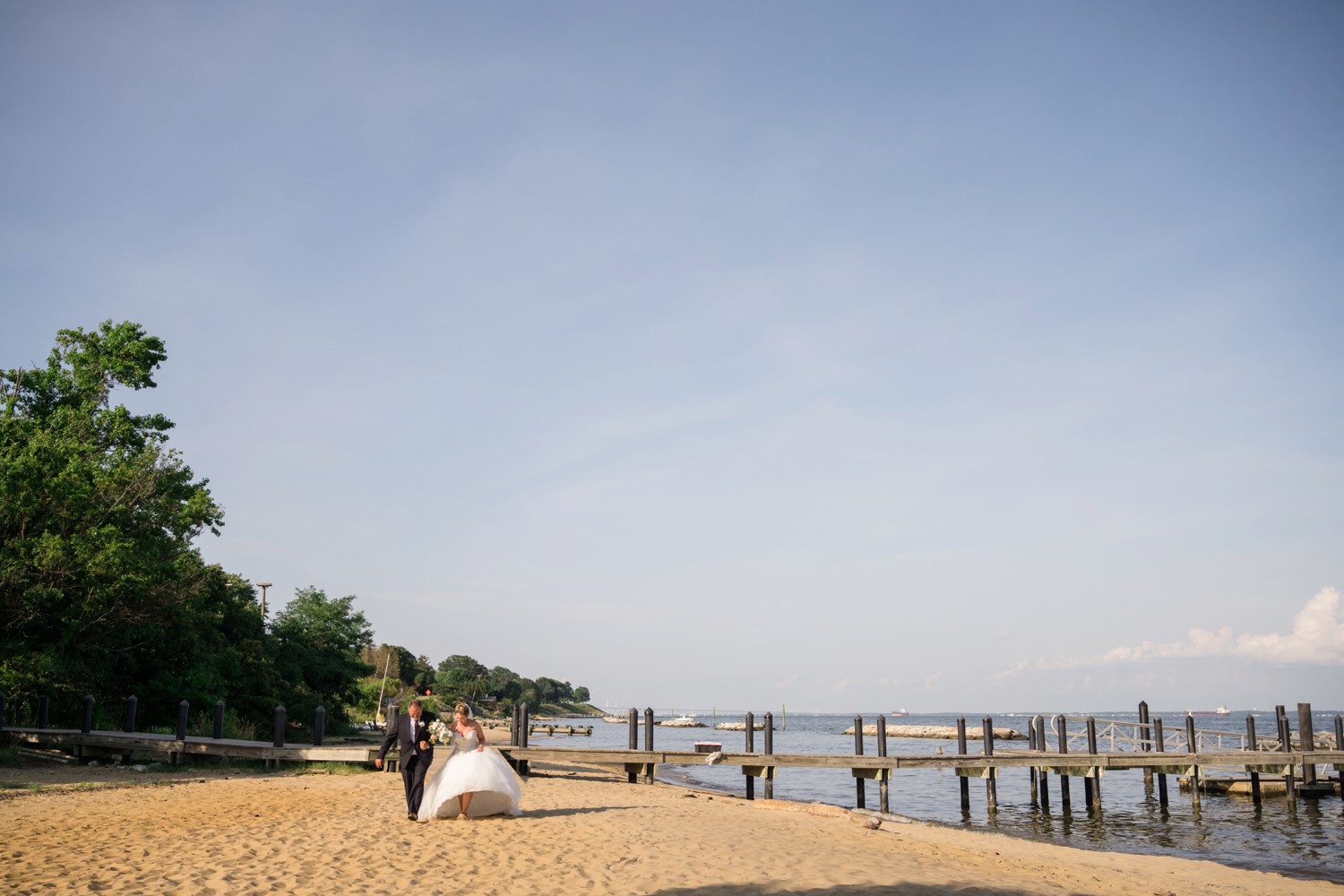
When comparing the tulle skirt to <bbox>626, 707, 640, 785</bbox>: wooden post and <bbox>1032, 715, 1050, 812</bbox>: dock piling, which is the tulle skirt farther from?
<bbox>1032, 715, 1050, 812</bbox>: dock piling

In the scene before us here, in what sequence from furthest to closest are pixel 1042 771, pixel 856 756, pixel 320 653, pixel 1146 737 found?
1. pixel 320 653
2. pixel 1146 737
3. pixel 1042 771
4. pixel 856 756

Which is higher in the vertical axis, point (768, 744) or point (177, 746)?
point (177, 746)

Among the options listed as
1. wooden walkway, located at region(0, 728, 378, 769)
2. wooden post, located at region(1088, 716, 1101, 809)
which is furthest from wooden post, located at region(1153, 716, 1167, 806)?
wooden walkway, located at region(0, 728, 378, 769)

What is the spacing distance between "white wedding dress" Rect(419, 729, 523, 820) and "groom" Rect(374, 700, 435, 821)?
17 centimetres

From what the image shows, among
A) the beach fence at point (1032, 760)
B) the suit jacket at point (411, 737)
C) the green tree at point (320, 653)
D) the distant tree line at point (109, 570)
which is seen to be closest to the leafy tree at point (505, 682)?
the green tree at point (320, 653)

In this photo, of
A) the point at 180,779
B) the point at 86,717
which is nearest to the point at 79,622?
the point at 86,717

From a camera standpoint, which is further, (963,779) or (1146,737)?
(1146,737)

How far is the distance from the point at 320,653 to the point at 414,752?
3162 centimetres

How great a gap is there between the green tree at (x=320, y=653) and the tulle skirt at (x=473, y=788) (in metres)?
26.1

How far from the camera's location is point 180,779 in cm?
1962

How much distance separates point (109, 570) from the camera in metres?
23.3

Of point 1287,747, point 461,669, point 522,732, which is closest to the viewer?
point 522,732

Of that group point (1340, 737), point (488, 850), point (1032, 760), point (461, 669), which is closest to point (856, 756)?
point (1032, 760)

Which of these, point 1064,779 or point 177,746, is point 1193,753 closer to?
point 1064,779
